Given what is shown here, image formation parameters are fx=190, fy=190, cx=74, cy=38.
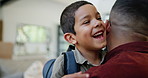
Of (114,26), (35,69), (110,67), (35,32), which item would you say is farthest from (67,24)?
(35,32)

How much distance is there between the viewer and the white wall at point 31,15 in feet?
16.4

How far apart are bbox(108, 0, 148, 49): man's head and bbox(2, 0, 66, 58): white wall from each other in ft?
13.1

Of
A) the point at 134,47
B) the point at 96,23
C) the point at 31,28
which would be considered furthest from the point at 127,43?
the point at 31,28

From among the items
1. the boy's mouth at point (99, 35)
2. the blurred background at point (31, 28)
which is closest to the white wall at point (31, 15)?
the blurred background at point (31, 28)

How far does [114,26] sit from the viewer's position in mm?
681

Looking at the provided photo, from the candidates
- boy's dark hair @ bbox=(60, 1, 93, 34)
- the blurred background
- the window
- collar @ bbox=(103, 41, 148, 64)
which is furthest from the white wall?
collar @ bbox=(103, 41, 148, 64)

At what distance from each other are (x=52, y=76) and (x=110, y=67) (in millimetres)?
298

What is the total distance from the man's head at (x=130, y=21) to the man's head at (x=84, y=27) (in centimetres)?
7

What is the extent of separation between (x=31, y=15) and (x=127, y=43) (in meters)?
5.06

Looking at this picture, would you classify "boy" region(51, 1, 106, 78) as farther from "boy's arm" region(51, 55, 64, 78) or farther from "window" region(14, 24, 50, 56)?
"window" region(14, 24, 50, 56)

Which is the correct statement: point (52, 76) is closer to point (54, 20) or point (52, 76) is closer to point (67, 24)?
point (67, 24)

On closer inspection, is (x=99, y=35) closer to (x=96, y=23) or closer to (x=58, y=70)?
(x=96, y=23)

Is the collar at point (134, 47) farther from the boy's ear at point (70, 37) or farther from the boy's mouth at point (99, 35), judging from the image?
the boy's ear at point (70, 37)

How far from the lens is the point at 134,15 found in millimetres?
617
